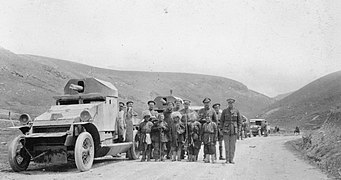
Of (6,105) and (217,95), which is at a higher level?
(217,95)

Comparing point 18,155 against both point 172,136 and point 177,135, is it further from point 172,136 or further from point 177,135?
point 177,135

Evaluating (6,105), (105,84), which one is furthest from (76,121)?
(6,105)

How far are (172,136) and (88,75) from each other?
73917mm

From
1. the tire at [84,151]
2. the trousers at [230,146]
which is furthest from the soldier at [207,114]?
the tire at [84,151]

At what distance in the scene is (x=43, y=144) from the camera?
12.0 m

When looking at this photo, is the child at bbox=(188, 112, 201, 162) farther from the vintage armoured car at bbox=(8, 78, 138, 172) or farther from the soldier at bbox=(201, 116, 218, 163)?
the vintage armoured car at bbox=(8, 78, 138, 172)

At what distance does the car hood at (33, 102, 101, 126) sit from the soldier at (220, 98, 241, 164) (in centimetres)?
438

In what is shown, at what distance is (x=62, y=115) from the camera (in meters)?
12.4

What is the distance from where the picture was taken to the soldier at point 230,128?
13375 mm

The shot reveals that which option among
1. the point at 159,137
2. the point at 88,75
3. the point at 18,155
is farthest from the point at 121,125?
the point at 88,75

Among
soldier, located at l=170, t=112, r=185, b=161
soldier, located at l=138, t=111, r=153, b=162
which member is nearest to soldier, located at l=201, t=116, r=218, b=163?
soldier, located at l=170, t=112, r=185, b=161

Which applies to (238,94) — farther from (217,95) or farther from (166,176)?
(166,176)

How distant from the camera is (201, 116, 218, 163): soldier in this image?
1373cm

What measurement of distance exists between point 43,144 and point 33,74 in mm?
53608
